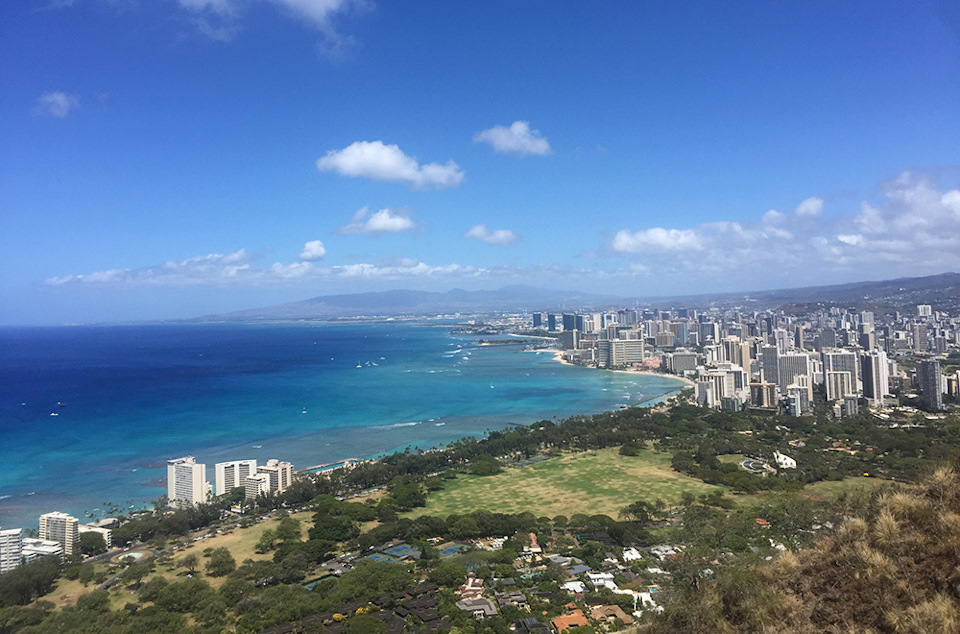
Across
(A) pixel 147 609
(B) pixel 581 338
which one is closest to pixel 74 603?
(A) pixel 147 609

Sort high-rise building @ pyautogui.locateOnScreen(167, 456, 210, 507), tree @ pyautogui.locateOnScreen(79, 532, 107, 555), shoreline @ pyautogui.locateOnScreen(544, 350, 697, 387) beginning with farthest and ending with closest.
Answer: shoreline @ pyautogui.locateOnScreen(544, 350, 697, 387), high-rise building @ pyautogui.locateOnScreen(167, 456, 210, 507), tree @ pyautogui.locateOnScreen(79, 532, 107, 555)

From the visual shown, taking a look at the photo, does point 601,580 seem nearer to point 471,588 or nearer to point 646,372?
point 471,588

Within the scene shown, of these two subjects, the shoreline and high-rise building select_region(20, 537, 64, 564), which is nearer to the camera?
high-rise building select_region(20, 537, 64, 564)

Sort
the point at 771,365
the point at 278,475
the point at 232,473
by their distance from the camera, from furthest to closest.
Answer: the point at 771,365 → the point at 232,473 → the point at 278,475

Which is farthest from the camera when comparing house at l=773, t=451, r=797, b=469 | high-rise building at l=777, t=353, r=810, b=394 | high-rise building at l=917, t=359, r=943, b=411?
high-rise building at l=777, t=353, r=810, b=394

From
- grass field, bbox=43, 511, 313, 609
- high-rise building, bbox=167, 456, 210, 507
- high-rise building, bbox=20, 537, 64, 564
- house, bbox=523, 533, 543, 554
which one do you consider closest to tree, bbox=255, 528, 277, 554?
grass field, bbox=43, 511, 313, 609

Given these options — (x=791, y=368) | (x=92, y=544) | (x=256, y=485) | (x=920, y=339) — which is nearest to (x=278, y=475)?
(x=256, y=485)

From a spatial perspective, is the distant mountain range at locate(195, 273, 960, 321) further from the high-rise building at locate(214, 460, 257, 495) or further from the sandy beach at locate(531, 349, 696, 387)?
the high-rise building at locate(214, 460, 257, 495)

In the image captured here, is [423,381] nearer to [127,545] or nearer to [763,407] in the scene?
[763,407]
